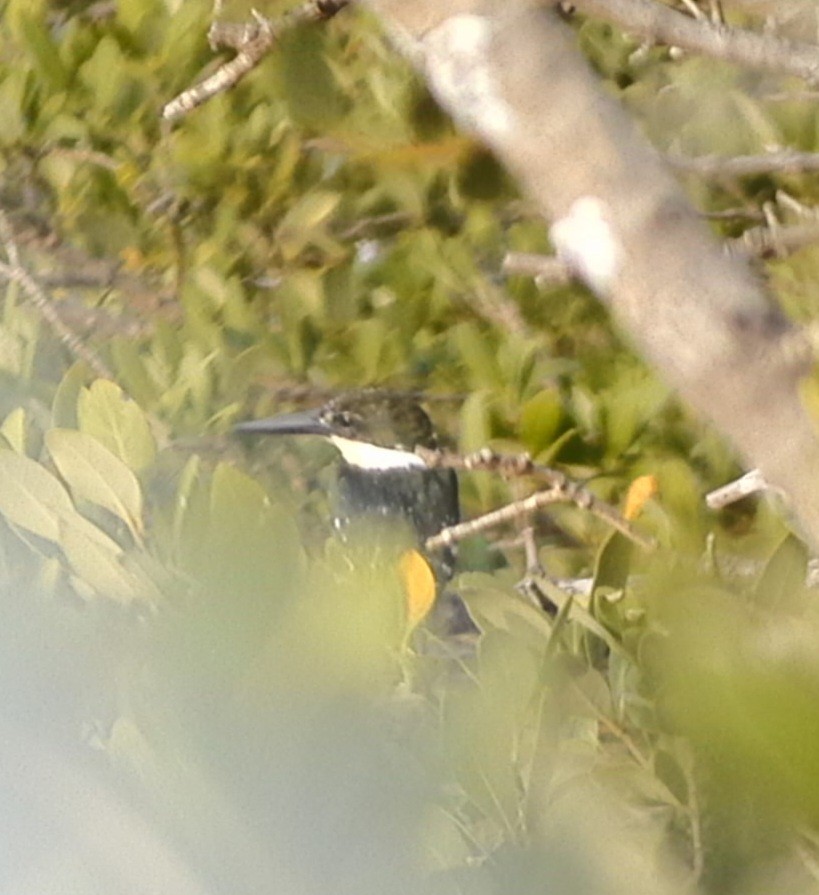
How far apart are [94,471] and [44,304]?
0.15m

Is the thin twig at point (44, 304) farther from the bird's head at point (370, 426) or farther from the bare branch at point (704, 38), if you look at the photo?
the bare branch at point (704, 38)

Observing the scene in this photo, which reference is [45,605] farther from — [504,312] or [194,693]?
[504,312]

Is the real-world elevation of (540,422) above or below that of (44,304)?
below

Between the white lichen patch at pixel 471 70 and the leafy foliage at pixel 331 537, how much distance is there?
101 mm

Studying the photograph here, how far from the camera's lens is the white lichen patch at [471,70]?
0.21 metres

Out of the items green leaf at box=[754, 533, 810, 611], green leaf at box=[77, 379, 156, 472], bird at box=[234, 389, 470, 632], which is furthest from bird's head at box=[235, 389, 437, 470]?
green leaf at box=[754, 533, 810, 611]

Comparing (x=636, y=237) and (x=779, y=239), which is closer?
(x=636, y=237)

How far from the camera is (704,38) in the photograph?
1.17 feet

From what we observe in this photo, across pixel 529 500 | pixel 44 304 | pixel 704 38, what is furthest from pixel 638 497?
pixel 44 304

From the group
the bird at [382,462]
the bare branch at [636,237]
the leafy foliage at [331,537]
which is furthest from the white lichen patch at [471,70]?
the bird at [382,462]

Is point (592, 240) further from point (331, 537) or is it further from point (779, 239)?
point (779, 239)

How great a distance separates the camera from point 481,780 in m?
0.27

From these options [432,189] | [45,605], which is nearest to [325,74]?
[432,189]

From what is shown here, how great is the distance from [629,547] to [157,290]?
32 cm
